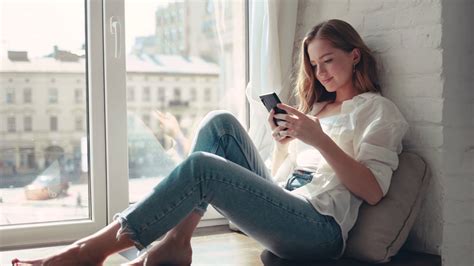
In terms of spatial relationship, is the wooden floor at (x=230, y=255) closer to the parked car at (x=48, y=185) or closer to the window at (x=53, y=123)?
the parked car at (x=48, y=185)

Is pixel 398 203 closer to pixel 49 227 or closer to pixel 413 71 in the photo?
pixel 413 71

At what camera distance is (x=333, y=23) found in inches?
74.9

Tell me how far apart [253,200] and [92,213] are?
939mm

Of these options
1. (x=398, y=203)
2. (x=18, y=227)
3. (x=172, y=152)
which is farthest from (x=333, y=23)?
(x=18, y=227)

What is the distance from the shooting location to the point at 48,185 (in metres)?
2.25

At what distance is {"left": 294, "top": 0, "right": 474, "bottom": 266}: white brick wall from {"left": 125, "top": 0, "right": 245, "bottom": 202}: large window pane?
0.79 m

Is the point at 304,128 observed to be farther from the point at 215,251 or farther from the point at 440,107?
the point at 215,251

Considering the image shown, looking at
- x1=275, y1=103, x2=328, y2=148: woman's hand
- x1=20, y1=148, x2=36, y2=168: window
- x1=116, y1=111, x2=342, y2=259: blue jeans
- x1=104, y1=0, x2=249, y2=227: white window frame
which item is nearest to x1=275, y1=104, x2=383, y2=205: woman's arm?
x1=275, y1=103, x2=328, y2=148: woman's hand

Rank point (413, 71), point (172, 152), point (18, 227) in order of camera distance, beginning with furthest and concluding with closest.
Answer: point (172, 152) < point (18, 227) < point (413, 71)

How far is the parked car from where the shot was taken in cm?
223

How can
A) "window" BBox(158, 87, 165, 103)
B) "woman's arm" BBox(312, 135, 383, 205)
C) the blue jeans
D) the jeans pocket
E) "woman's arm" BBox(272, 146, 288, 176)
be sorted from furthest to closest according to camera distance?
1. "window" BBox(158, 87, 165, 103)
2. "woman's arm" BBox(272, 146, 288, 176)
3. the jeans pocket
4. "woman's arm" BBox(312, 135, 383, 205)
5. the blue jeans

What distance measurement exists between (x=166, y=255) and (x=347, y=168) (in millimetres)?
566

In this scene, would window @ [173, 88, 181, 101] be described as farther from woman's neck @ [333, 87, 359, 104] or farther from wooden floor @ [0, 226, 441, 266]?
woman's neck @ [333, 87, 359, 104]

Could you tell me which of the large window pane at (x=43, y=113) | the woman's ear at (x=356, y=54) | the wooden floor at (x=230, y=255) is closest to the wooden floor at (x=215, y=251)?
the wooden floor at (x=230, y=255)
